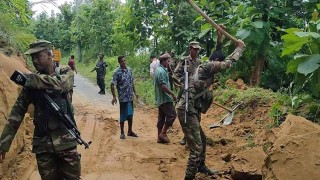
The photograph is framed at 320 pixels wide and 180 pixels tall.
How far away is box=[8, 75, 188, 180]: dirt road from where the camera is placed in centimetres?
580

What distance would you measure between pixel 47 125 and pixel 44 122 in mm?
45

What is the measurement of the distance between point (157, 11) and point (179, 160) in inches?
412

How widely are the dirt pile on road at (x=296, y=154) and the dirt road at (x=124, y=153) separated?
5.88 feet

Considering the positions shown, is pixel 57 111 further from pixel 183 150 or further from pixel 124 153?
pixel 183 150

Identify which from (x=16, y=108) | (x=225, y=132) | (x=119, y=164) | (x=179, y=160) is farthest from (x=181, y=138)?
(x=16, y=108)

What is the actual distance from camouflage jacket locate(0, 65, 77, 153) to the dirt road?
200 centimetres

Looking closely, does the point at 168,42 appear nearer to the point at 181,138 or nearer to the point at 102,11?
the point at 181,138

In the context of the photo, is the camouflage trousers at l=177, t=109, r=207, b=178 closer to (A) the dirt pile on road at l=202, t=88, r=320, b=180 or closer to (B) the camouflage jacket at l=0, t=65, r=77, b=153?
(A) the dirt pile on road at l=202, t=88, r=320, b=180

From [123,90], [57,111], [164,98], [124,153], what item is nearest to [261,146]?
[164,98]

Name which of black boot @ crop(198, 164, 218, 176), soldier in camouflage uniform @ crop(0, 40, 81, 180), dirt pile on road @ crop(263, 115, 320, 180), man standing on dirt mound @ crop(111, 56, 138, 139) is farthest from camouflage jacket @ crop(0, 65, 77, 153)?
man standing on dirt mound @ crop(111, 56, 138, 139)

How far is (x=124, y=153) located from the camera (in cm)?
684

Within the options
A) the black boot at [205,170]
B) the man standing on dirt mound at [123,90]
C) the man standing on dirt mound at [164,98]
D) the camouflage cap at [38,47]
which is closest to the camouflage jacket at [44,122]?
the camouflage cap at [38,47]

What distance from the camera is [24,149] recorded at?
264 inches

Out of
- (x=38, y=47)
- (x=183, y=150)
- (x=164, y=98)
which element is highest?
(x=38, y=47)
